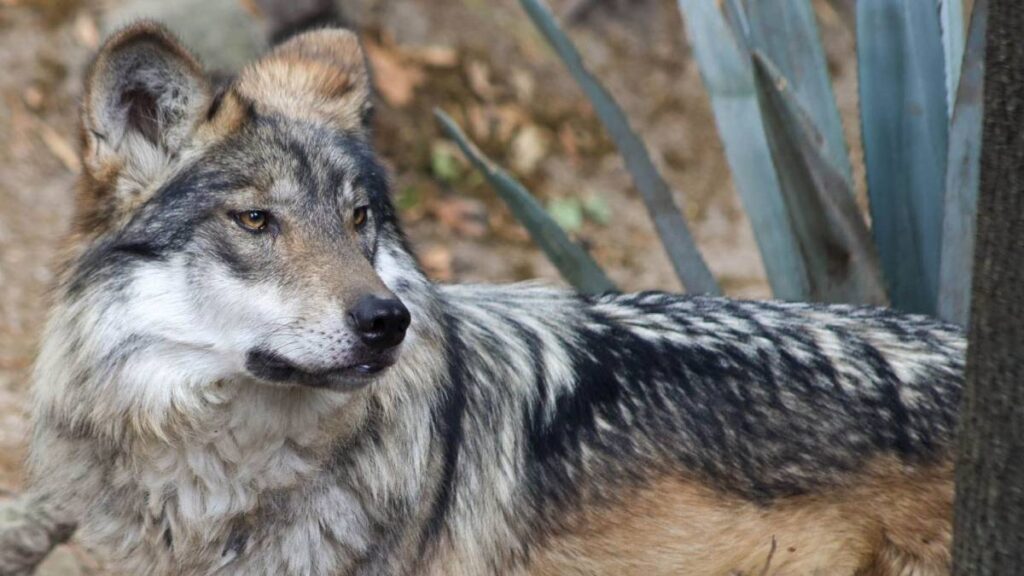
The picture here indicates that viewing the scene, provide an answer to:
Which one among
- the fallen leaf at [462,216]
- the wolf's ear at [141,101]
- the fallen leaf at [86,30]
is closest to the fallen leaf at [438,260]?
the fallen leaf at [462,216]

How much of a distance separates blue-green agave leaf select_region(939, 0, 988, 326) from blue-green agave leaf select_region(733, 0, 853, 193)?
1.35 ft

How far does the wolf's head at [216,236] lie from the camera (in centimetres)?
310

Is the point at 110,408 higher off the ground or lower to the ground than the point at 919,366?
higher

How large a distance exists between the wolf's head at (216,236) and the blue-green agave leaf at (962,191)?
6.63 feet

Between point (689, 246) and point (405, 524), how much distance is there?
194 centimetres

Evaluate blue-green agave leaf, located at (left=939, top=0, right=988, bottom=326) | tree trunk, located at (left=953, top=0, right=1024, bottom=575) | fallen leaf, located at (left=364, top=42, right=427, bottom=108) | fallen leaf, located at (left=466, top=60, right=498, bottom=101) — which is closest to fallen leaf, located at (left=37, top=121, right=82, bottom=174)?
fallen leaf, located at (left=364, top=42, right=427, bottom=108)

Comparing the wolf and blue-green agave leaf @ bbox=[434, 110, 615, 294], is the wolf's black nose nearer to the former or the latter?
the wolf

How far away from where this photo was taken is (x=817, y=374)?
378cm

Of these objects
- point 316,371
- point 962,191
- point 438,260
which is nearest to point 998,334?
point 316,371

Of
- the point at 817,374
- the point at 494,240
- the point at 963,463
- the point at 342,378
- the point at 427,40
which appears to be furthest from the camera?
the point at 427,40

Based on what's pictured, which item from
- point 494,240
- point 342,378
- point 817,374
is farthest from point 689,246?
point 494,240

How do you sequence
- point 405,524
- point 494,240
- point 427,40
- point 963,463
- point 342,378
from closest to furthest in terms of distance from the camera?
1. point 963,463
2. point 342,378
3. point 405,524
4. point 494,240
5. point 427,40

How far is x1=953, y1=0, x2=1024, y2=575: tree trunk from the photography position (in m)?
2.52

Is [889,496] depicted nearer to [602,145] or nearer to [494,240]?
[494,240]
